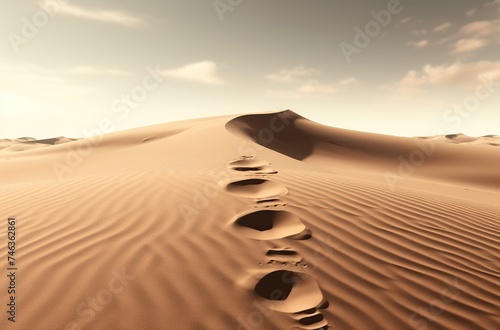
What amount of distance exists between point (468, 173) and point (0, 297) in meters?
18.9

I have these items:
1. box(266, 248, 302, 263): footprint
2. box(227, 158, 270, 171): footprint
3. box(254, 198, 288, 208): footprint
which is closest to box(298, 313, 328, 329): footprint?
box(266, 248, 302, 263): footprint

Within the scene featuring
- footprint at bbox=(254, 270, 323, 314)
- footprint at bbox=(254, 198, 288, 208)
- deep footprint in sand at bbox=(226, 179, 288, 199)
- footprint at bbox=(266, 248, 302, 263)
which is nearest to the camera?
footprint at bbox=(254, 270, 323, 314)

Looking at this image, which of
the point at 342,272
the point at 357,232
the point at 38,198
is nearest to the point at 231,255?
the point at 342,272

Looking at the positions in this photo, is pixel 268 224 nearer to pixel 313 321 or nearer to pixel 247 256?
pixel 247 256

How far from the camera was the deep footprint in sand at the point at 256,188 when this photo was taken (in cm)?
429

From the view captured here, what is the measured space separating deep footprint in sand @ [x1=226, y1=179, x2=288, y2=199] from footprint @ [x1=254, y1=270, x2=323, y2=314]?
169 centimetres

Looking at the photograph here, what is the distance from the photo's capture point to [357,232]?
3.36 m

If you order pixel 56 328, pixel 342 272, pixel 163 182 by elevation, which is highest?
pixel 163 182

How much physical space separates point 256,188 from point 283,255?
6.08 feet

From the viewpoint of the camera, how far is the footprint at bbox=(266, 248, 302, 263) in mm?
2744

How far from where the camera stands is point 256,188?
4.57 m

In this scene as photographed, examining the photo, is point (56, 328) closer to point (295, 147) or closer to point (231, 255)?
point (231, 255)

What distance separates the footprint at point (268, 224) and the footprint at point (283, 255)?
26 centimetres

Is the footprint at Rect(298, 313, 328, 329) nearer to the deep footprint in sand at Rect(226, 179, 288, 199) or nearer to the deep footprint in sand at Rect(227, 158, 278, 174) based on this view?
Result: the deep footprint in sand at Rect(226, 179, 288, 199)
